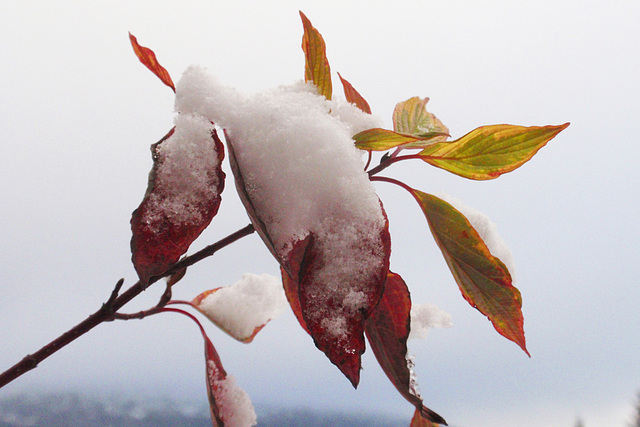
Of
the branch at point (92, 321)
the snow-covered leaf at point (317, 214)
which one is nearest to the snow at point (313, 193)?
the snow-covered leaf at point (317, 214)

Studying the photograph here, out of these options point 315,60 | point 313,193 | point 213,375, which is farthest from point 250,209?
point 213,375

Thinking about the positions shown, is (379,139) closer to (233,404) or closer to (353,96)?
(353,96)

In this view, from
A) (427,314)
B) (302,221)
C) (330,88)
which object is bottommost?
(427,314)

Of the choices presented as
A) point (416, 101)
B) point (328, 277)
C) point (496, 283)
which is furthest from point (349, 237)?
point (416, 101)

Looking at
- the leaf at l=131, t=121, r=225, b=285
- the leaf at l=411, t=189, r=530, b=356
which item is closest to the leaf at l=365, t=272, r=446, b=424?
the leaf at l=411, t=189, r=530, b=356

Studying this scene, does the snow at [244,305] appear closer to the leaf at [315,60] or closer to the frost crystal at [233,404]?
the frost crystal at [233,404]

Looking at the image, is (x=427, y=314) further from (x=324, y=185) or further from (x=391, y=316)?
(x=324, y=185)
